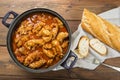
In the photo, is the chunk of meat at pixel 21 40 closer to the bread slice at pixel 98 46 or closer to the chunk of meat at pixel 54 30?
the chunk of meat at pixel 54 30

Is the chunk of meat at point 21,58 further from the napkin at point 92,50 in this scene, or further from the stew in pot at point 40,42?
the napkin at point 92,50

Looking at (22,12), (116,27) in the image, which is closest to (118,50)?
(116,27)

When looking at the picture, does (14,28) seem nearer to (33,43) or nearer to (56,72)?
(33,43)

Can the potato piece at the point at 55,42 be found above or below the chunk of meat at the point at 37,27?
below

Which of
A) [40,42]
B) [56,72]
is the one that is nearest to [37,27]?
[40,42]

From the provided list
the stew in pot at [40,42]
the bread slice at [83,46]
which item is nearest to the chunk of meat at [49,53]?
the stew in pot at [40,42]

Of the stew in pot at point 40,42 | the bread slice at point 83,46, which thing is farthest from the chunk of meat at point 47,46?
the bread slice at point 83,46

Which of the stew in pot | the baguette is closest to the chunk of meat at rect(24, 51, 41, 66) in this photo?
the stew in pot

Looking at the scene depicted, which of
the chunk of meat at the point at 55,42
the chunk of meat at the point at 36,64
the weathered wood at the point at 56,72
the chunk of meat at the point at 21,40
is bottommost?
the weathered wood at the point at 56,72
